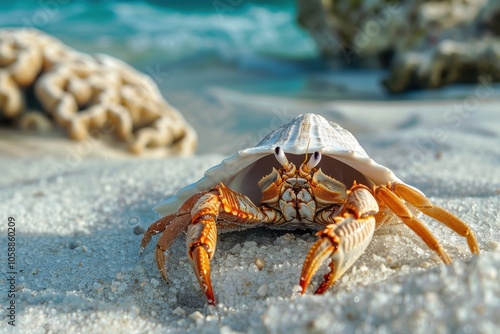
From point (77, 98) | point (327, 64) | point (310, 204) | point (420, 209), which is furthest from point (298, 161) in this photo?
point (327, 64)

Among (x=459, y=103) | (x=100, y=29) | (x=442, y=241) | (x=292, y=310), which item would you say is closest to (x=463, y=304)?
(x=292, y=310)

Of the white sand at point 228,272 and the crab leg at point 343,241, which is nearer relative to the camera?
the white sand at point 228,272

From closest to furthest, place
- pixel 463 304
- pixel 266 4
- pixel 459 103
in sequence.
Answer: pixel 463 304 → pixel 459 103 → pixel 266 4

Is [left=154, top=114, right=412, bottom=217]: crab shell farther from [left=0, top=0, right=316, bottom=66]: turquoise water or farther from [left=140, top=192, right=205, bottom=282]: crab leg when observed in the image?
[left=0, top=0, right=316, bottom=66]: turquoise water

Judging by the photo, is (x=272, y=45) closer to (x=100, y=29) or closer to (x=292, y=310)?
(x=100, y=29)

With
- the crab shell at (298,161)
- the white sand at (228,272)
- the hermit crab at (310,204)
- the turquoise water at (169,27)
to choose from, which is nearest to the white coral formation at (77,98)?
the white sand at (228,272)

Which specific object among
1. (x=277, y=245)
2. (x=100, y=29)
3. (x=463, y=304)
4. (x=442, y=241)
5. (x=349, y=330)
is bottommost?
(x=100, y=29)

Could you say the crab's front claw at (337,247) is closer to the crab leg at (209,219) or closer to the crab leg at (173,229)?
the crab leg at (209,219)
